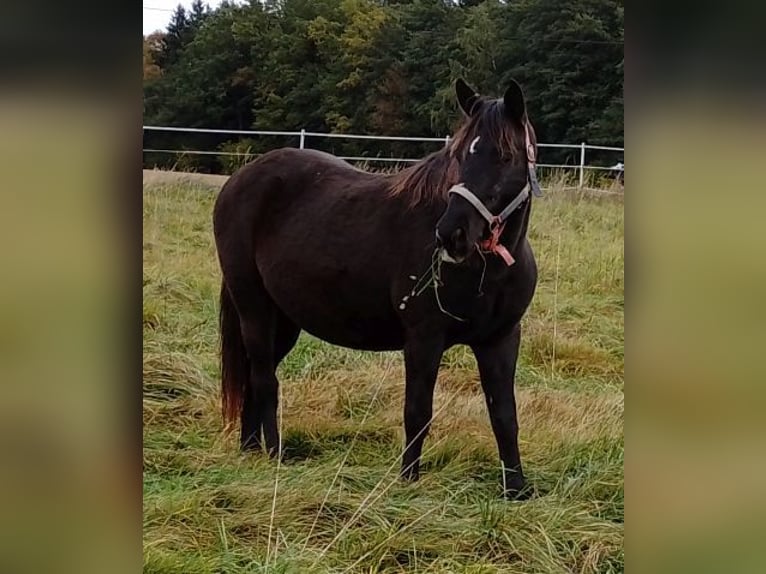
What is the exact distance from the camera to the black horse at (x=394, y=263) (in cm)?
170

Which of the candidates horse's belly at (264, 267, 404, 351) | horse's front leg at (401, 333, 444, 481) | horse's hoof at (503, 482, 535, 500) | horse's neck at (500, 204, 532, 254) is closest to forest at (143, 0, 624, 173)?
horse's neck at (500, 204, 532, 254)

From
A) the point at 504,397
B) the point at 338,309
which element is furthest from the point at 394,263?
the point at 504,397

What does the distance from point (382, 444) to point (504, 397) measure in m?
0.31

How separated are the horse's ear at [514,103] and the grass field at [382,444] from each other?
0.23 m

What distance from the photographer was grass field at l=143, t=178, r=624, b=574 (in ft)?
5.56

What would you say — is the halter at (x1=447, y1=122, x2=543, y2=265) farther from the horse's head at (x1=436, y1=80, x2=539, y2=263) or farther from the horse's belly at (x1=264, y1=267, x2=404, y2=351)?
the horse's belly at (x1=264, y1=267, x2=404, y2=351)

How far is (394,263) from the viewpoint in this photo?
1.92 meters

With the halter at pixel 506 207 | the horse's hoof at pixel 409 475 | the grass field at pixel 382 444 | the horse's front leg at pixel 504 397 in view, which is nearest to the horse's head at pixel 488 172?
the halter at pixel 506 207

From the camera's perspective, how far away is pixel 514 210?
1.73m
